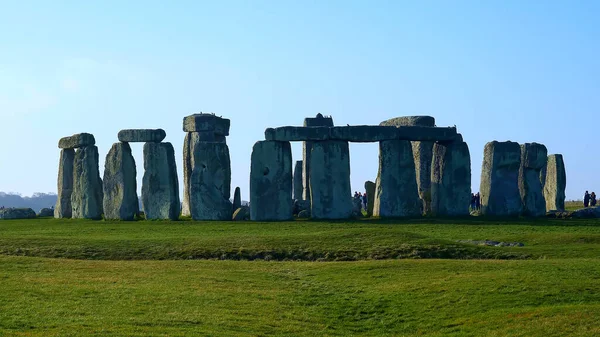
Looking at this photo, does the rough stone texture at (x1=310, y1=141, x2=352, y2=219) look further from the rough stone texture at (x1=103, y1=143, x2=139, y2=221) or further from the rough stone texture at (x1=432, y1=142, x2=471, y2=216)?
the rough stone texture at (x1=103, y1=143, x2=139, y2=221)

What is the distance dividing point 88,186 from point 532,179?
20.3m

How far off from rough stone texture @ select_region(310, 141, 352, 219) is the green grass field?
23.4ft

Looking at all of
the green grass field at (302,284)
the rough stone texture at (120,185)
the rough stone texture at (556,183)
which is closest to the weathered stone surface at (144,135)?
the rough stone texture at (120,185)

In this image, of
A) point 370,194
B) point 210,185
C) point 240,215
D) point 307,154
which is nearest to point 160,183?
point 210,185

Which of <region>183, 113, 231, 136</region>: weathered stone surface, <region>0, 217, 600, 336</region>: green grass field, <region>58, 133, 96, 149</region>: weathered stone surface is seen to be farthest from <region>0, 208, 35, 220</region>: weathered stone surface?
<region>0, 217, 600, 336</region>: green grass field

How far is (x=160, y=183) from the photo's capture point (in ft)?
170

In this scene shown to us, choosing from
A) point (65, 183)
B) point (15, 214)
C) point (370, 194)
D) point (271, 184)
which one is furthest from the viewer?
point (15, 214)

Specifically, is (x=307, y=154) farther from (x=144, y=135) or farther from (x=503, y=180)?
(x=503, y=180)

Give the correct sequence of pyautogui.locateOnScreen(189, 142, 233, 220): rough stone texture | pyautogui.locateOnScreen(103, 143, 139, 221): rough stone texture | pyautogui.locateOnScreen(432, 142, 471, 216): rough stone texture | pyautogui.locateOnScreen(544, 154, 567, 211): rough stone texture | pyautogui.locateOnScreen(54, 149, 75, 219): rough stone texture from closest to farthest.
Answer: pyautogui.locateOnScreen(189, 142, 233, 220): rough stone texture, pyautogui.locateOnScreen(432, 142, 471, 216): rough stone texture, pyautogui.locateOnScreen(103, 143, 139, 221): rough stone texture, pyautogui.locateOnScreen(54, 149, 75, 219): rough stone texture, pyautogui.locateOnScreen(544, 154, 567, 211): rough stone texture

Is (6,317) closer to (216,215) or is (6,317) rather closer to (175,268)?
(175,268)

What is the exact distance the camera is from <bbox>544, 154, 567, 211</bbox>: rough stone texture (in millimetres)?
58625

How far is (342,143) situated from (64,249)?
16.7 m

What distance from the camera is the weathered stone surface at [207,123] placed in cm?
5584

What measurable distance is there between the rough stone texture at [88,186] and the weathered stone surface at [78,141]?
25 centimetres
